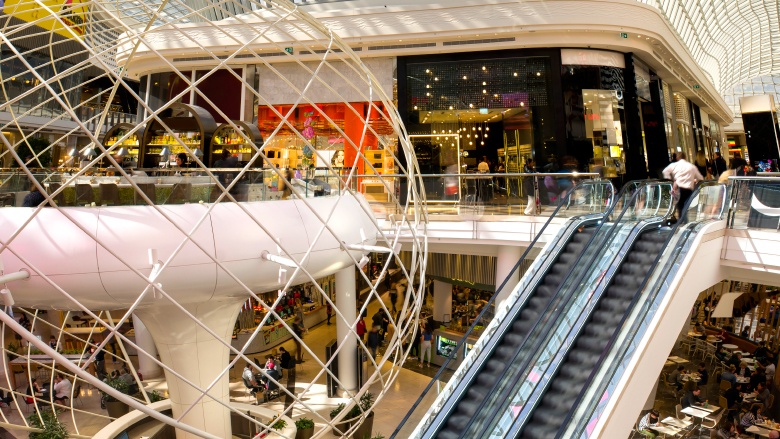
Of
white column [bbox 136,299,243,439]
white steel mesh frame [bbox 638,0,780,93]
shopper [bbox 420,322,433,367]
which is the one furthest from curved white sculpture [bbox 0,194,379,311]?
white steel mesh frame [bbox 638,0,780,93]

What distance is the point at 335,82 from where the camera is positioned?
55.0 feet

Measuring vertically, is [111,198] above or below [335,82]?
below

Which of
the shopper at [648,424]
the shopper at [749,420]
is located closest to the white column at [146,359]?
the shopper at [648,424]

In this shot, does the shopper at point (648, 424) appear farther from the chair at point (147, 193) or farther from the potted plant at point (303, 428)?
the chair at point (147, 193)

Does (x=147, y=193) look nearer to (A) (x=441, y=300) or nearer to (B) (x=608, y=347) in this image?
(B) (x=608, y=347)

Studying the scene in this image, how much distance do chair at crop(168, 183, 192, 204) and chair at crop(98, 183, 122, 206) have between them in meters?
0.55

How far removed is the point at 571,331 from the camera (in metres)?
7.07

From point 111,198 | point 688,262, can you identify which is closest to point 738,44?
point 688,262

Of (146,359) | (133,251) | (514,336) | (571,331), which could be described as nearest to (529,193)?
(514,336)

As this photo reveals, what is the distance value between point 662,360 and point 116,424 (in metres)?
8.40

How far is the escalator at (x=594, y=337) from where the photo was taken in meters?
6.29

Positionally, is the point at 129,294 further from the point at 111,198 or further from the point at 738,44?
the point at 738,44

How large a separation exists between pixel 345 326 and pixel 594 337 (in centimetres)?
724

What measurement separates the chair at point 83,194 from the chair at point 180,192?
0.80 m
